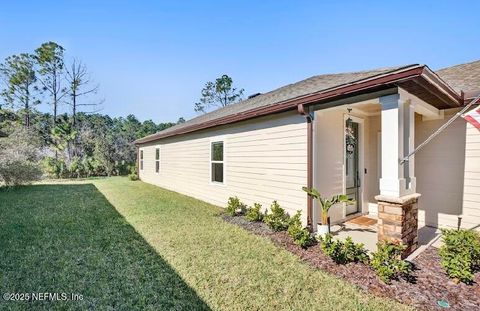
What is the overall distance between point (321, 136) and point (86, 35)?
942 centimetres

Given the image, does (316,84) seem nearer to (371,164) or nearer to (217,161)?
(371,164)

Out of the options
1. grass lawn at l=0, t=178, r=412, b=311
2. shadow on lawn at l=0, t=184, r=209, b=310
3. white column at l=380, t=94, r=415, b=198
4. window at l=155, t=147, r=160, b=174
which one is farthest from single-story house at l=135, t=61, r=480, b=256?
window at l=155, t=147, r=160, b=174

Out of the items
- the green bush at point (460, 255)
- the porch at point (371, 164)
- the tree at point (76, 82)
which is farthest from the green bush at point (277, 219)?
the tree at point (76, 82)

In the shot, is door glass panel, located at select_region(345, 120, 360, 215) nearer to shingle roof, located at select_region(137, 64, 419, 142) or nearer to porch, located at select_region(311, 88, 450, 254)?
porch, located at select_region(311, 88, 450, 254)

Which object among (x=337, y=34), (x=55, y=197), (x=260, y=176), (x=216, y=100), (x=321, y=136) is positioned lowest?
(x=55, y=197)

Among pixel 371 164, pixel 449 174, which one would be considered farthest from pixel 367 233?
pixel 371 164

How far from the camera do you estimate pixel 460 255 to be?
3.21m

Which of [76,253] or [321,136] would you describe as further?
[321,136]

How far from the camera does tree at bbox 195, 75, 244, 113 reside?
1248 inches

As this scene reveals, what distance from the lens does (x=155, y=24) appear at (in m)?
8.62

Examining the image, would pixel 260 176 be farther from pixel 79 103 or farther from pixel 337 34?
pixel 79 103

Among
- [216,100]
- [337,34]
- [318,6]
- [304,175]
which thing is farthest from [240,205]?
[216,100]

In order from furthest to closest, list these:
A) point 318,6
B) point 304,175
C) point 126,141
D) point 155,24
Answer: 1. point 126,141
2. point 155,24
3. point 318,6
4. point 304,175

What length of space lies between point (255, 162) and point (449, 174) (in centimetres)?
Answer: 403
